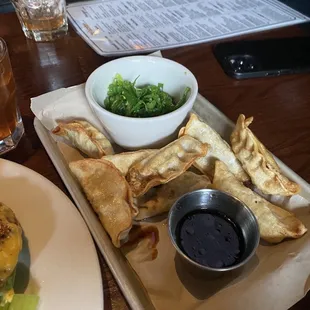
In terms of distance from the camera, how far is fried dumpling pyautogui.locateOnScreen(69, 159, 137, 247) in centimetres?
97

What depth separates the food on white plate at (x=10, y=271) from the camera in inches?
31.4

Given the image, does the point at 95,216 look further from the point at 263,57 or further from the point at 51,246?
the point at 263,57

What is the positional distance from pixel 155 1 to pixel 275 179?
1295 mm

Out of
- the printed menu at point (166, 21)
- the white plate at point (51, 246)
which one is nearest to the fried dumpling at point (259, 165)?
the white plate at point (51, 246)

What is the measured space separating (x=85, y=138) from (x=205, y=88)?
0.53 meters

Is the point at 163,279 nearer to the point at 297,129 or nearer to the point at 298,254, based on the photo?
the point at 298,254

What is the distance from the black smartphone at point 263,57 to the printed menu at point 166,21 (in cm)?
13

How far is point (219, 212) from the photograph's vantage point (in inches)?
39.8

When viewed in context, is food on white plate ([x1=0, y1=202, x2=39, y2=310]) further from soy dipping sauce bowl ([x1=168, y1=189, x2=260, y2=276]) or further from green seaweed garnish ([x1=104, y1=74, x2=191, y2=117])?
green seaweed garnish ([x1=104, y1=74, x2=191, y2=117])

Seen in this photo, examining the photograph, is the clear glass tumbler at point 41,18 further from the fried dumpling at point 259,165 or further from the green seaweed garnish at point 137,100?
the fried dumpling at point 259,165

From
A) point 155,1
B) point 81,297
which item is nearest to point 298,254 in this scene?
point 81,297

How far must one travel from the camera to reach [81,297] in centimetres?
80

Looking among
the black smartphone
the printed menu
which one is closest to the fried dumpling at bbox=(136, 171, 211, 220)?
the black smartphone

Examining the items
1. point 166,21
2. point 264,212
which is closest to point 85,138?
point 264,212
